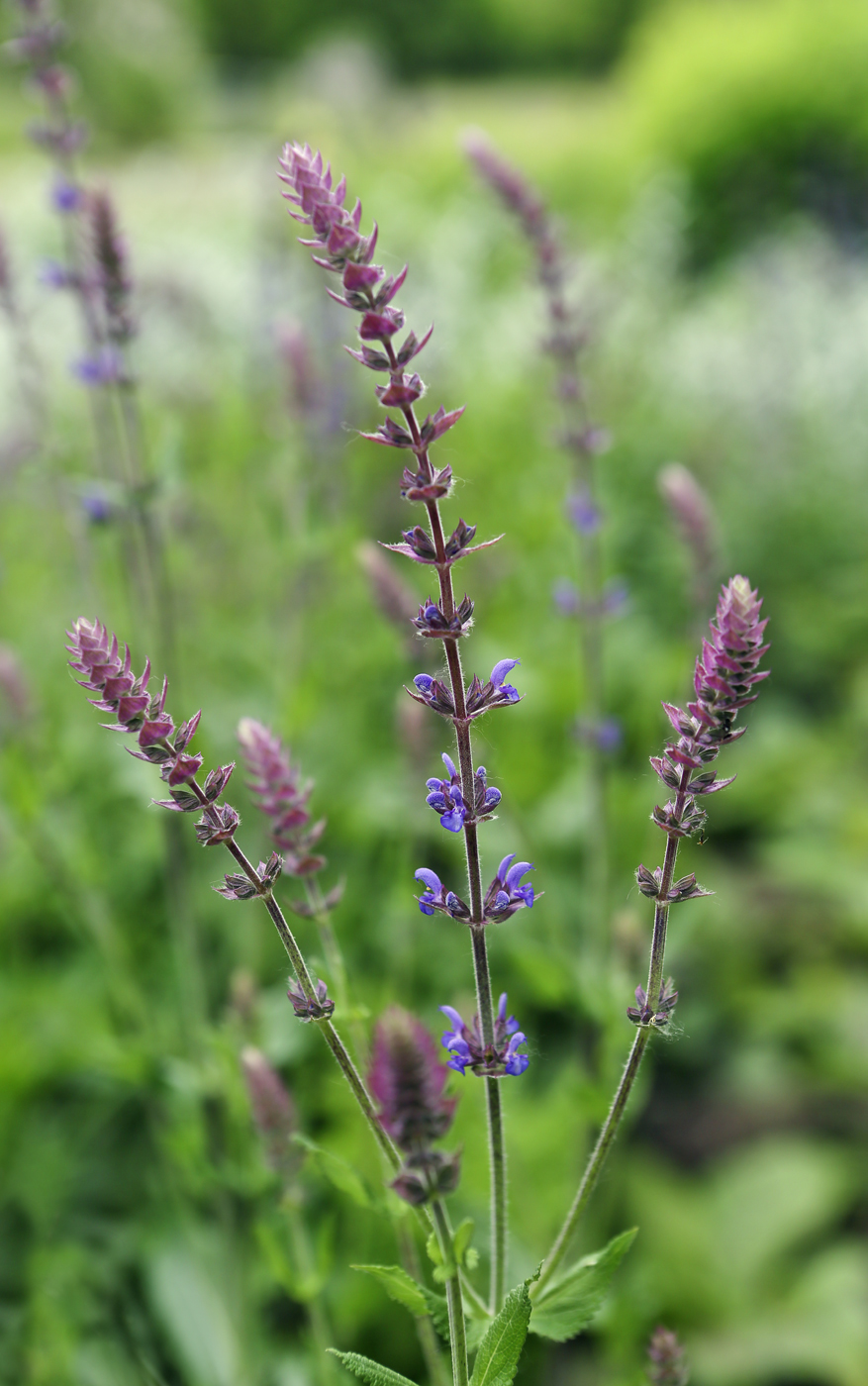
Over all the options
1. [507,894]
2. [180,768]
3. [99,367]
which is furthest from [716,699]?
[99,367]

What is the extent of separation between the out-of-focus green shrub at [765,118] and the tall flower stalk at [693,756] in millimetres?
11689

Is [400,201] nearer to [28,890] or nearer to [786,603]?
[786,603]

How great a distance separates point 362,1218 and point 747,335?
6696 millimetres

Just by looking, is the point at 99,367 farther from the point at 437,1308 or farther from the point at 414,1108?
the point at 437,1308

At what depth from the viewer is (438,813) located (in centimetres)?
116

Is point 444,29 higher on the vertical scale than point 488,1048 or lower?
higher

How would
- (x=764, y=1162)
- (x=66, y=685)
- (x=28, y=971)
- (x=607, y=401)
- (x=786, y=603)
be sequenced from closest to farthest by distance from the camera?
(x=764, y=1162)
(x=28, y=971)
(x=66, y=685)
(x=786, y=603)
(x=607, y=401)

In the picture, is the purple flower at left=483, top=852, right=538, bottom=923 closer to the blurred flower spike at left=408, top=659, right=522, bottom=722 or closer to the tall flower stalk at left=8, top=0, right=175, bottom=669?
the blurred flower spike at left=408, top=659, right=522, bottom=722

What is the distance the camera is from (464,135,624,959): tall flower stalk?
2.46 meters

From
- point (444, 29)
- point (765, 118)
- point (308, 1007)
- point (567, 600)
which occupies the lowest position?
point (308, 1007)

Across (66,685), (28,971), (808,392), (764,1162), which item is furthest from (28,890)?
(808,392)

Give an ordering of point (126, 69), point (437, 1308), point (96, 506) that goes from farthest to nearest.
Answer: point (126, 69)
point (96, 506)
point (437, 1308)

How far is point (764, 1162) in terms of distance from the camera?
3.19 m

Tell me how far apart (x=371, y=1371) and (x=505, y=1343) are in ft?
0.46
